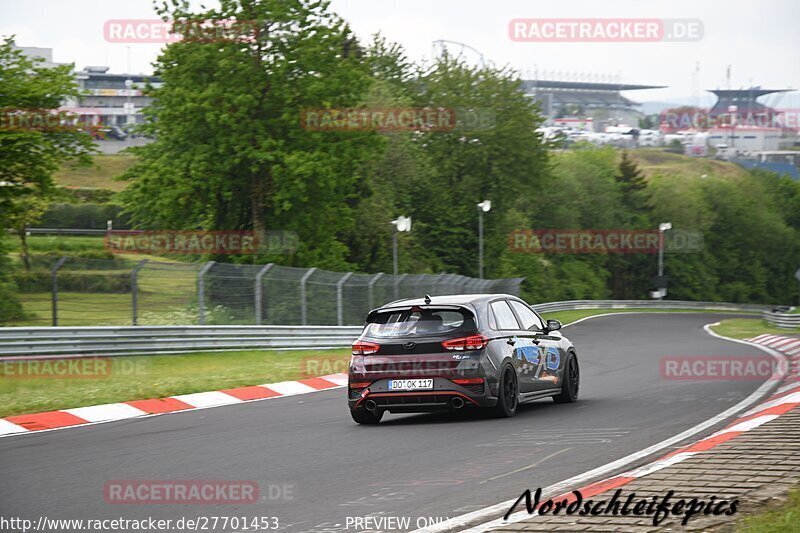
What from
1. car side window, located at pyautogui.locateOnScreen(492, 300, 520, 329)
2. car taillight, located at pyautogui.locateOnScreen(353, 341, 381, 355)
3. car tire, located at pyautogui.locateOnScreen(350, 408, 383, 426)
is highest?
car side window, located at pyautogui.locateOnScreen(492, 300, 520, 329)

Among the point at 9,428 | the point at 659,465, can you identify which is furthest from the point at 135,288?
the point at 659,465

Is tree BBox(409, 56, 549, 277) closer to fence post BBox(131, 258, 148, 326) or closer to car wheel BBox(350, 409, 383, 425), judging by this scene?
fence post BBox(131, 258, 148, 326)

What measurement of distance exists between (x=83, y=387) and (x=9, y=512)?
405 inches

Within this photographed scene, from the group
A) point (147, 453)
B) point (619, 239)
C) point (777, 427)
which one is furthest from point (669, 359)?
point (619, 239)

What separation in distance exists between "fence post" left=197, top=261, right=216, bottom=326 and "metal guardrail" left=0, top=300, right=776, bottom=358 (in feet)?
1.27

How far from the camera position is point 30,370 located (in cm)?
1945

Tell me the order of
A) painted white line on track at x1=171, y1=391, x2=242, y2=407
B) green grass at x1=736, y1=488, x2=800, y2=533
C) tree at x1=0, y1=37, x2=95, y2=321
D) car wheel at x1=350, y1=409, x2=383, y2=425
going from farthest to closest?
tree at x1=0, y1=37, x2=95, y2=321, painted white line on track at x1=171, y1=391, x2=242, y2=407, car wheel at x1=350, y1=409, x2=383, y2=425, green grass at x1=736, y1=488, x2=800, y2=533

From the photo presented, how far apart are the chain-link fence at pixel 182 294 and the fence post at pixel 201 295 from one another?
0.9 inches

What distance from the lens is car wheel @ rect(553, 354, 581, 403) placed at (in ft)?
47.4

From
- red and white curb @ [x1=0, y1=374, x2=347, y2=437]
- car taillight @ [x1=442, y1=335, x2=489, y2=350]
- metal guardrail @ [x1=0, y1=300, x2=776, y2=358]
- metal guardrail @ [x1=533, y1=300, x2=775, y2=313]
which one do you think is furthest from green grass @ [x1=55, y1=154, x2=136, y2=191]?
car taillight @ [x1=442, y1=335, x2=489, y2=350]

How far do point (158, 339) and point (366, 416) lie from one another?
1141 cm

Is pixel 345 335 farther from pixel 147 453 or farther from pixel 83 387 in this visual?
pixel 147 453

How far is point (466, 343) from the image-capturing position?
39.8 ft

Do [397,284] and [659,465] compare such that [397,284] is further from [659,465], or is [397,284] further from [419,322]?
[659,465]
